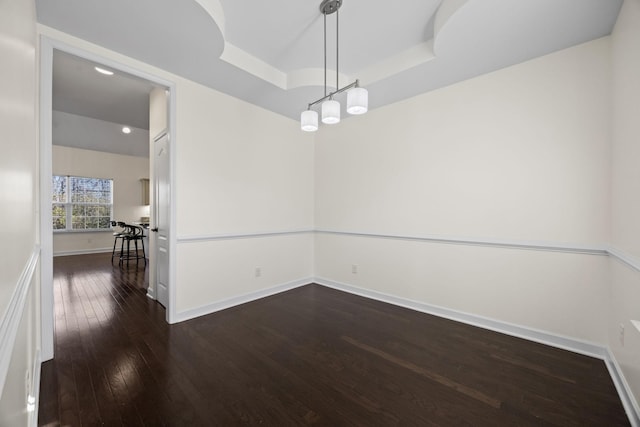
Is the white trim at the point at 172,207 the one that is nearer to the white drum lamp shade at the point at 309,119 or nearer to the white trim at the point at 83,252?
the white drum lamp shade at the point at 309,119

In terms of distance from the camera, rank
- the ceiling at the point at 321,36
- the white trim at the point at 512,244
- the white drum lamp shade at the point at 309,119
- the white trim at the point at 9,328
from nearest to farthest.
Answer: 1. the white trim at the point at 9,328
2. the ceiling at the point at 321,36
3. the white trim at the point at 512,244
4. the white drum lamp shade at the point at 309,119

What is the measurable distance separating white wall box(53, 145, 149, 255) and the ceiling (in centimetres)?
414

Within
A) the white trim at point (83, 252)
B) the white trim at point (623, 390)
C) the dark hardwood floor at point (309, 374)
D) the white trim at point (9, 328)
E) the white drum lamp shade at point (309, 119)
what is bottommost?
the dark hardwood floor at point (309, 374)

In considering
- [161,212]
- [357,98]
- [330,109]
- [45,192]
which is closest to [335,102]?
[330,109]

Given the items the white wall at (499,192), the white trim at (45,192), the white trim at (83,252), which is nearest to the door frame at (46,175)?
the white trim at (45,192)

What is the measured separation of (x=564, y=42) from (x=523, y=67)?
0.30 m

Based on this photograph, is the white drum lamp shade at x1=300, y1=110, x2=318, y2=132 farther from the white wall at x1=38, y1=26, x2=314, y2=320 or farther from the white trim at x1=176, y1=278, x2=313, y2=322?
the white trim at x1=176, y1=278, x2=313, y2=322

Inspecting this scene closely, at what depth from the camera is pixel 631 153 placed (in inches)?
65.4

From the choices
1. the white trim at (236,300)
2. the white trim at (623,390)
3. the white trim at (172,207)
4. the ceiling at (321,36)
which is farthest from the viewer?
the white trim at (236,300)

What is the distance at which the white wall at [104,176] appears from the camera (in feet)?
20.4

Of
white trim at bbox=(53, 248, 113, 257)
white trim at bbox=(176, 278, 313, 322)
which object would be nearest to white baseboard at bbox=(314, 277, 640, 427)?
white trim at bbox=(176, 278, 313, 322)

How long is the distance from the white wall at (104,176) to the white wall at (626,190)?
8.80 m

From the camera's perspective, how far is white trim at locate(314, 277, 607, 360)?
2145 millimetres

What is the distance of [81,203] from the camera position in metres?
6.54
